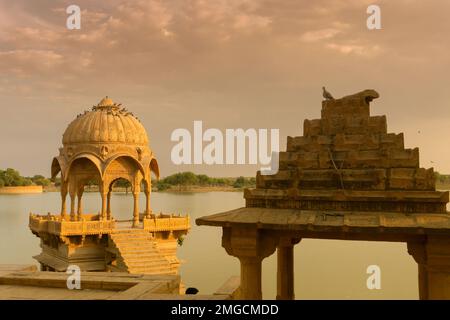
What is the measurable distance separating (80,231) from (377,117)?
52.2ft

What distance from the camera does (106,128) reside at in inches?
903

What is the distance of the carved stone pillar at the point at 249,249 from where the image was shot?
7.86 metres

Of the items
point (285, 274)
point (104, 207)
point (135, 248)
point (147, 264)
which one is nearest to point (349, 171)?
point (285, 274)

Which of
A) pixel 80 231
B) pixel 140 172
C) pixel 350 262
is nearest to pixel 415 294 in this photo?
pixel 350 262

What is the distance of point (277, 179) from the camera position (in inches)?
339

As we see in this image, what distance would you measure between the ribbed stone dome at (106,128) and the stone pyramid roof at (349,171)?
15.5m

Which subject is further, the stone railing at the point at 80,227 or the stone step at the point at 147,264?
the stone railing at the point at 80,227

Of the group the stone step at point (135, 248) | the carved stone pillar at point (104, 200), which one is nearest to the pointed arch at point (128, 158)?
the carved stone pillar at point (104, 200)

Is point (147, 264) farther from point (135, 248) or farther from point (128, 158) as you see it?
point (128, 158)

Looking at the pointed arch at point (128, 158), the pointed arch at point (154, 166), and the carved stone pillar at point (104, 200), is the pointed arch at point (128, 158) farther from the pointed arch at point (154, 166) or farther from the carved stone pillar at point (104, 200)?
the pointed arch at point (154, 166)

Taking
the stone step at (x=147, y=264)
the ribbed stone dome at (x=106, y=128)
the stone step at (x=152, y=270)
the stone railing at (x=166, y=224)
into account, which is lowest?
the stone step at (x=152, y=270)

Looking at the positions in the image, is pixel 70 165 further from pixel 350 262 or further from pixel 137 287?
pixel 350 262

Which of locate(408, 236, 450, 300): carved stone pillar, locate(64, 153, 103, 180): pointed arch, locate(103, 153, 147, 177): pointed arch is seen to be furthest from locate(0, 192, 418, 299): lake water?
locate(408, 236, 450, 300): carved stone pillar

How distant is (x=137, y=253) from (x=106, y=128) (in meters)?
6.96
